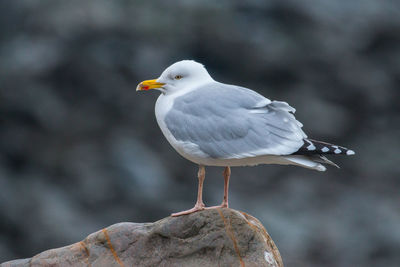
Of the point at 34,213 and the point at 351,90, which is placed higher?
the point at 351,90

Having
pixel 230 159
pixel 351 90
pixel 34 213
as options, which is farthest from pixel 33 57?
pixel 230 159

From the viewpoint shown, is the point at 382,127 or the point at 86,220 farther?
the point at 382,127

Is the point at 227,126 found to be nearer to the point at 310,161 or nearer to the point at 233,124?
the point at 233,124

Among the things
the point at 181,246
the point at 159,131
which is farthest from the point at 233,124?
the point at 159,131

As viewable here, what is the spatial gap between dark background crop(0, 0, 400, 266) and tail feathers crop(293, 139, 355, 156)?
20.7 ft

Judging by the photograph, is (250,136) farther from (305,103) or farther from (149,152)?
(305,103)

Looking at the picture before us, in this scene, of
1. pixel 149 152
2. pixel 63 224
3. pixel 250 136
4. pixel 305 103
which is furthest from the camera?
pixel 305 103

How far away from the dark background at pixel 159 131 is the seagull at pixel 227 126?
601cm

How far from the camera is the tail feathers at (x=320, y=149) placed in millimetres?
6445

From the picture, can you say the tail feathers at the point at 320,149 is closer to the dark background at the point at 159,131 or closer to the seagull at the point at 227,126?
the seagull at the point at 227,126

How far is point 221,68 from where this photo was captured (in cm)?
1490

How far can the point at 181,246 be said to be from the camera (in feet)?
23.6

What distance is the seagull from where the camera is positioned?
6.67 metres

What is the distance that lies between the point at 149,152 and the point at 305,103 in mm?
3296
